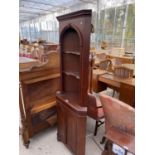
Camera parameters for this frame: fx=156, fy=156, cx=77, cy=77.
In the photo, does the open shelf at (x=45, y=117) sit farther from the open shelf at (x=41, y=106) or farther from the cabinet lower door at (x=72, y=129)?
the cabinet lower door at (x=72, y=129)

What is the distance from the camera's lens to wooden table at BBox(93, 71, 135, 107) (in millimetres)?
2357

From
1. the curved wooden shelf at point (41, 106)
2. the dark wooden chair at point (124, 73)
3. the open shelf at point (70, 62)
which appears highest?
the open shelf at point (70, 62)

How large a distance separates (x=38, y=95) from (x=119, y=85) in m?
1.30

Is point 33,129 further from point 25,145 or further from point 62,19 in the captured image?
point 62,19

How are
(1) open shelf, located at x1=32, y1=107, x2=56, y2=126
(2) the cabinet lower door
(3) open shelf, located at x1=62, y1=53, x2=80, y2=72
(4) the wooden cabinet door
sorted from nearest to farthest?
1. (2) the cabinet lower door
2. (3) open shelf, located at x1=62, y1=53, x2=80, y2=72
3. (4) the wooden cabinet door
4. (1) open shelf, located at x1=32, y1=107, x2=56, y2=126

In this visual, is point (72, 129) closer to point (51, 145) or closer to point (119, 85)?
point (51, 145)

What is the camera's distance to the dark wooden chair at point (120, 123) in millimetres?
1375

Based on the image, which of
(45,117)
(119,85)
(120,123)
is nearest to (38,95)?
(45,117)

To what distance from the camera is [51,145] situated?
6.90 feet

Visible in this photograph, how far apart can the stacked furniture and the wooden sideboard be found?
0.32 metres

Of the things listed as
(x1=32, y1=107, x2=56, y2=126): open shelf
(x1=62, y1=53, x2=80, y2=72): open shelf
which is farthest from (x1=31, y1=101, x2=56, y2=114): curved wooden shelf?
(x1=62, y1=53, x2=80, y2=72): open shelf

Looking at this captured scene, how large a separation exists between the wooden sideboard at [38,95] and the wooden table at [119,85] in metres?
0.90

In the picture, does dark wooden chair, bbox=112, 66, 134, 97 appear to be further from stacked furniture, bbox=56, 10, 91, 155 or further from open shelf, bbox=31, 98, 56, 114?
open shelf, bbox=31, 98, 56, 114

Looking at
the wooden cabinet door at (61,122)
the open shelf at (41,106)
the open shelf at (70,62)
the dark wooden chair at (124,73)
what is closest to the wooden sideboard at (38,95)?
the open shelf at (41,106)
